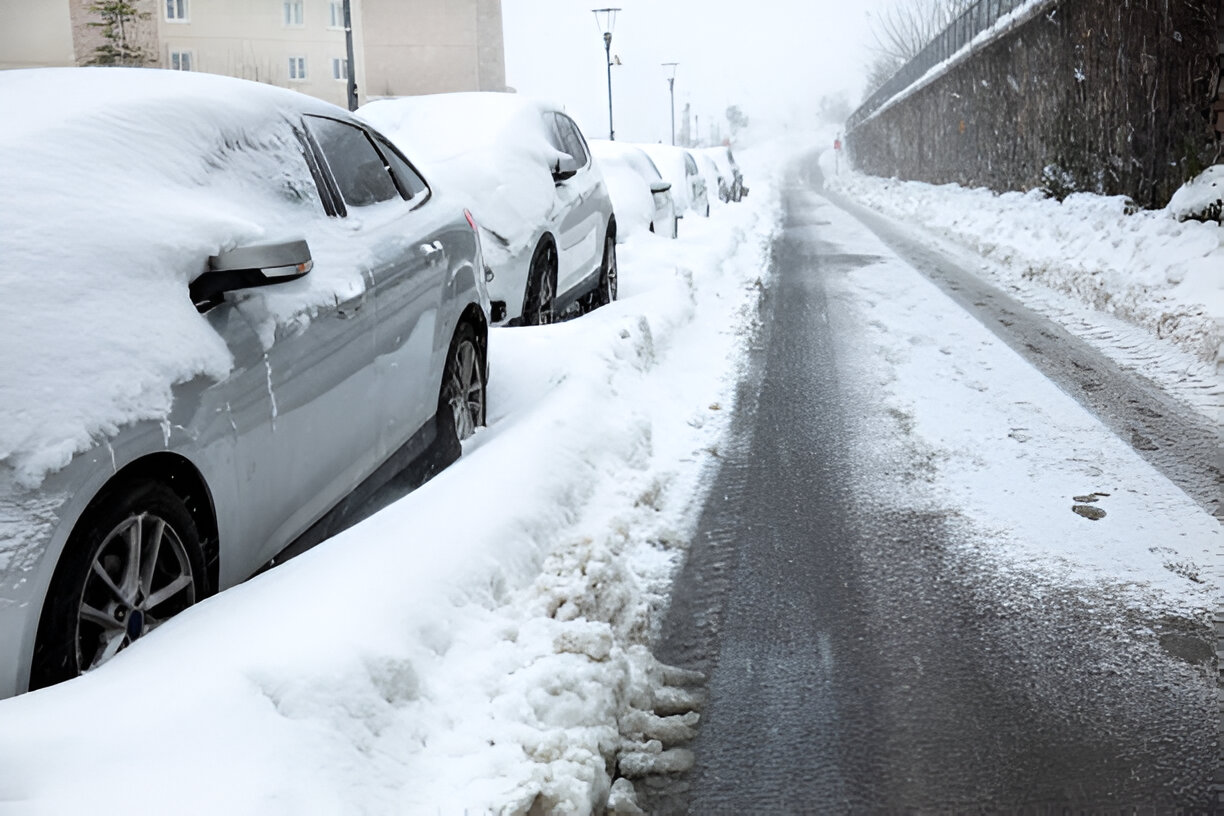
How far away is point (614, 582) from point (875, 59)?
3146 inches

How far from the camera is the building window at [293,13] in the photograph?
56.4 metres

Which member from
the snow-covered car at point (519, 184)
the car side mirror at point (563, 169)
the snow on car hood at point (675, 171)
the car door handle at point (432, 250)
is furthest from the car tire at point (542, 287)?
the snow on car hood at point (675, 171)

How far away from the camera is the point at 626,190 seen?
1510 centimetres

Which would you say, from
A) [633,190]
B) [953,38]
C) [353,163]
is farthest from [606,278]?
[953,38]

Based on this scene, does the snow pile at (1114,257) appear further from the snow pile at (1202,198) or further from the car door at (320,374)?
the car door at (320,374)

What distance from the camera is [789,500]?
5.06 meters

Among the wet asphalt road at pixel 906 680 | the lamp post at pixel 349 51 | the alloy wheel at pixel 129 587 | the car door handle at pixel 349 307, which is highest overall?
the lamp post at pixel 349 51

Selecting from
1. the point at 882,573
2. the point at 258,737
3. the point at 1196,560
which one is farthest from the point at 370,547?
the point at 1196,560

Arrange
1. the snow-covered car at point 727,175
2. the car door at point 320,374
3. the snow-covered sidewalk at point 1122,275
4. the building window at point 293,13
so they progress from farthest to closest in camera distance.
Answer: the building window at point 293,13 < the snow-covered car at point 727,175 < the snow-covered sidewalk at point 1122,275 < the car door at point 320,374

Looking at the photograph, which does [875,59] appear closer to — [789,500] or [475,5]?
[475,5]

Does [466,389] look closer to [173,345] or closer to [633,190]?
[173,345]

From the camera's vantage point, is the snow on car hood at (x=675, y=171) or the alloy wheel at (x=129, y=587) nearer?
the alloy wheel at (x=129, y=587)

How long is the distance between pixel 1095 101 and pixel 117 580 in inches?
609

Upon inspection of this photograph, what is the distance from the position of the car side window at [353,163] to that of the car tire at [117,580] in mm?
1905
